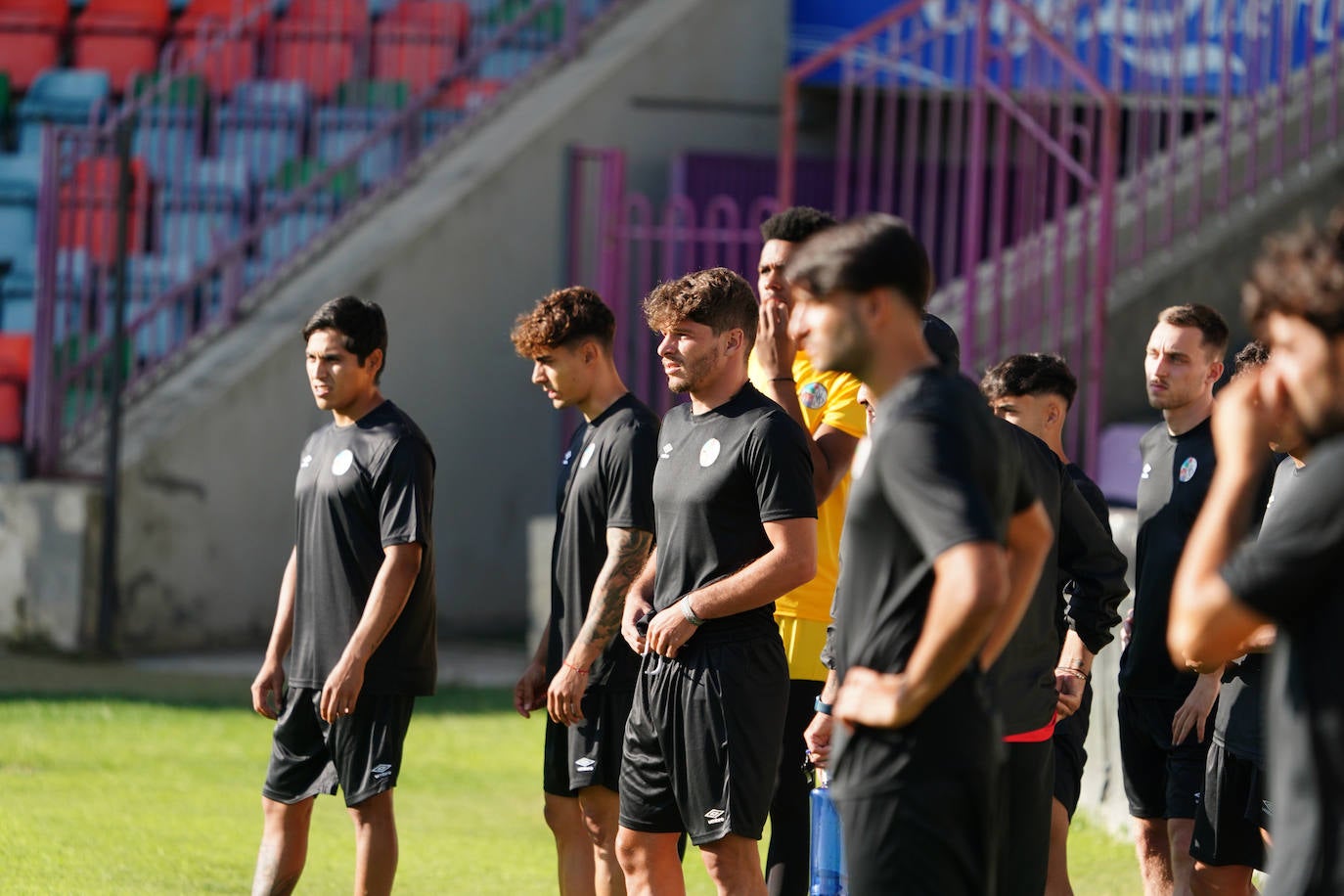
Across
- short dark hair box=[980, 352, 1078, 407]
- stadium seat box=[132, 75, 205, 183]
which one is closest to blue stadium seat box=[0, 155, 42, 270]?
stadium seat box=[132, 75, 205, 183]

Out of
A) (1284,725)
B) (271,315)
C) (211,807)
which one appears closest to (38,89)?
(271,315)

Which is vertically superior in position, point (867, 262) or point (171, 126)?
point (171, 126)

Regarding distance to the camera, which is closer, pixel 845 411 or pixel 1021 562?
pixel 1021 562

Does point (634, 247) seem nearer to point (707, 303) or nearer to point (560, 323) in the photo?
point (560, 323)

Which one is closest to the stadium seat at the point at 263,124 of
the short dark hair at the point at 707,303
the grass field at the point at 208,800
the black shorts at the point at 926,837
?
the grass field at the point at 208,800

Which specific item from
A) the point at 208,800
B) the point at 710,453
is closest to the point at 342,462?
the point at 710,453

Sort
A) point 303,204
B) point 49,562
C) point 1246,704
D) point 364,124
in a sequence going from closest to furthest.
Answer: point 1246,704 < point 49,562 < point 303,204 < point 364,124

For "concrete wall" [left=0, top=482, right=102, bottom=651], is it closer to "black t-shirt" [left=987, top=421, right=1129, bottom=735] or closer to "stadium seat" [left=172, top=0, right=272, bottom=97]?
"stadium seat" [left=172, top=0, right=272, bottom=97]

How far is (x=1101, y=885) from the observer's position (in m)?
6.61

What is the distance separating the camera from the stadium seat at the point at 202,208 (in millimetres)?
13641

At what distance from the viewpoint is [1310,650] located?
9.24ft

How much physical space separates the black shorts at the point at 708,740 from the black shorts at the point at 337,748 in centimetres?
84

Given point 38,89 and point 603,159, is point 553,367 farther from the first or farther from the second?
point 38,89

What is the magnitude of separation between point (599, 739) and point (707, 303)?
1366 millimetres
